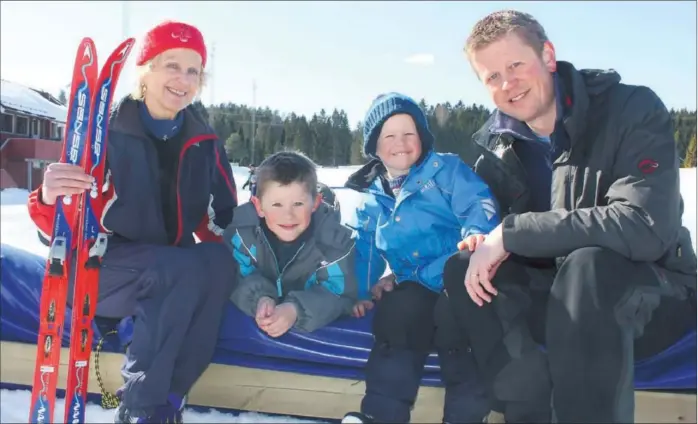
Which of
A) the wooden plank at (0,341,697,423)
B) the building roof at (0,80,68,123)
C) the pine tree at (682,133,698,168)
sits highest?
the building roof at (0,80,68,123)

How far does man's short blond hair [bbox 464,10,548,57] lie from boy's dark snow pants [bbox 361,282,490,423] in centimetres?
80

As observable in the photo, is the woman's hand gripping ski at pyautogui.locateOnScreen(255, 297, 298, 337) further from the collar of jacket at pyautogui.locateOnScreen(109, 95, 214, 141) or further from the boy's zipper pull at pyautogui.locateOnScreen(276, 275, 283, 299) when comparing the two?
the collar of jacket at pyautogui.locateOnScreen(109, 95, 214, 141)

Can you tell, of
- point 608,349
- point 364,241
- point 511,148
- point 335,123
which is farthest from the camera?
point 335,123

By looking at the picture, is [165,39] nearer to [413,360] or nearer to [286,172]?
[286,172]

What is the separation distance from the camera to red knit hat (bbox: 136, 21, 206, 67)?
77.0 inches

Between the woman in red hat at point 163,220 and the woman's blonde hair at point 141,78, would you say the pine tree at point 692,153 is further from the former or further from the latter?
the woman's blonde hair at point 141,78

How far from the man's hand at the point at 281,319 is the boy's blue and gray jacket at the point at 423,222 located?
31 cm

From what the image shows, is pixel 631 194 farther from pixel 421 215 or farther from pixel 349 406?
pixel 349 406

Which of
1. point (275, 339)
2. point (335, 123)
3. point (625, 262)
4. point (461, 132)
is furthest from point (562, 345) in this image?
point (335, 123)

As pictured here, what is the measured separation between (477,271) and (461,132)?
1.14 meters

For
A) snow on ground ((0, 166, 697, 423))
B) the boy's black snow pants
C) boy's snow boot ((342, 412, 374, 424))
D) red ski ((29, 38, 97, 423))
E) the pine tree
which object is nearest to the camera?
the boy's black snow pants

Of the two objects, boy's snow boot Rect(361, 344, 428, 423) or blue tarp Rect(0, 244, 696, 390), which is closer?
boy's snow boot Rect(361, 344, 428, 423)

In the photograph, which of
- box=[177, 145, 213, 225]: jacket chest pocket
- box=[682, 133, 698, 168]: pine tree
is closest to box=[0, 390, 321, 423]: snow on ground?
box=[177, 145, 213, 225]: jacket chest pocket

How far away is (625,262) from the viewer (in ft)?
4.11
